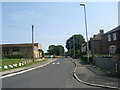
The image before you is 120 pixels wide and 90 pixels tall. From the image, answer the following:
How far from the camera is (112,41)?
149 ft

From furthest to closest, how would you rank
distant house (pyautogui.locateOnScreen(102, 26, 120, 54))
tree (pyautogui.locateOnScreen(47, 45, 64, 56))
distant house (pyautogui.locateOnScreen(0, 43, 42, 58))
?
tree (pyautogui.locateOnScreen(47, 45, 64, 56)) → distant house (pyautogui.locateOnScreen(0, 43, 42, 58)) → distant house (pyautogui.locateOnScreen(102, 26, 120, 54))

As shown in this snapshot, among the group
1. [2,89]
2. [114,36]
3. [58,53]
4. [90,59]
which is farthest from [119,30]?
[58,53]

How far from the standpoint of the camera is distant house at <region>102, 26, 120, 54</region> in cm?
4215

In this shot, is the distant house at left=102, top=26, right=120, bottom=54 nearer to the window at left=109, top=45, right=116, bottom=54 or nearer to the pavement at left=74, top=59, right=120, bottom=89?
the window at left=109, top=45, right=116, bottom=54

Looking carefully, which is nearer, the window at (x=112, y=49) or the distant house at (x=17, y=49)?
the window at (x=112, y=49)

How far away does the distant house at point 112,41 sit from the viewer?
138 ft

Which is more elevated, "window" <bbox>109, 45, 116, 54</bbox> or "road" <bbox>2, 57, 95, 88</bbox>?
"window" <bbox>109, 45, 116, 54</bbox>

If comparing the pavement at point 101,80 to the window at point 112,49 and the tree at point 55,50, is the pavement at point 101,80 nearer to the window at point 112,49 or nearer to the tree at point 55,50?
the window at point 112,49

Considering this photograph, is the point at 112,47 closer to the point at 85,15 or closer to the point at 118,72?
the point at 85,15

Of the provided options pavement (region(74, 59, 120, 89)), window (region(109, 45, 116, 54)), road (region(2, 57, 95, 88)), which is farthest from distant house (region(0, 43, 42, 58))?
pavement (region(74, 59, 120, 89))

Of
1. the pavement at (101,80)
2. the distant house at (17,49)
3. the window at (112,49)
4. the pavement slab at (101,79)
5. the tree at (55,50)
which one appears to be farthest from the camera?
the tree at (55,50)

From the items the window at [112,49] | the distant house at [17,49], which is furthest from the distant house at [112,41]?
the distant house at [17,49]

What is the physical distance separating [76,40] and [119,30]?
87.9m

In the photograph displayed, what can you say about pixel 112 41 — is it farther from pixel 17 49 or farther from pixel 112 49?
pixel 17 49
